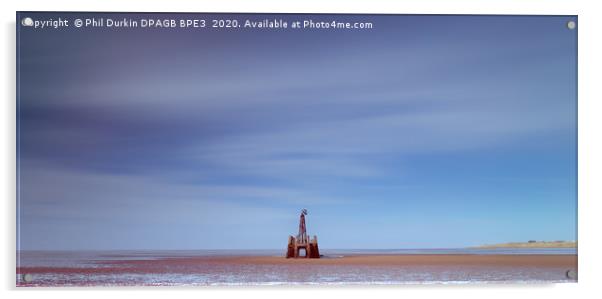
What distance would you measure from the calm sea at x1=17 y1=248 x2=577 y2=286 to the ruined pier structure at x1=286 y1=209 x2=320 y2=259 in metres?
0.06

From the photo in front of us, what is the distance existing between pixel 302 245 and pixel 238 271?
0.38 metres

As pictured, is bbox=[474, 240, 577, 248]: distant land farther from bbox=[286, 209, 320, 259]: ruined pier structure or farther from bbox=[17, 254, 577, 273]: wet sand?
bbox=[286, 209, 320, 259]: ruined pier structure

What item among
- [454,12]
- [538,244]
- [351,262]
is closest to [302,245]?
[351,262]

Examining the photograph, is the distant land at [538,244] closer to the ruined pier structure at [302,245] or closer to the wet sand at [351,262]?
the wet sand at [351,262]

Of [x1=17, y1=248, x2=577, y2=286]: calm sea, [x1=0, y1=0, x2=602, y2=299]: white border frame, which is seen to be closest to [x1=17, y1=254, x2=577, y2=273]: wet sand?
[x1=17, y1=248, x2=577, y2=286]: calm sea

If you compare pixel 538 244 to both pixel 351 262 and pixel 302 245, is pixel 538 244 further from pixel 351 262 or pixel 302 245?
pixel 302 245

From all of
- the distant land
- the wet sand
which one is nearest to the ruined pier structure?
the wet sand

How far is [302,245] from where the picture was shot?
15.2ft

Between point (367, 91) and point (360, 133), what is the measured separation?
24 centimetres

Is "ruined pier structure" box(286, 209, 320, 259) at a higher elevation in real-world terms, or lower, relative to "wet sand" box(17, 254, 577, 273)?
higher

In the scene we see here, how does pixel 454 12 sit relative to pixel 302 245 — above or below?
above

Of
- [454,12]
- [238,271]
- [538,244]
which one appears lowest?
[238,271]

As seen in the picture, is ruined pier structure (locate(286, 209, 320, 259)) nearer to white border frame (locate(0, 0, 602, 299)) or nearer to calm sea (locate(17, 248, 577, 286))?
calm sea (locate(17, 248, 577, 286))

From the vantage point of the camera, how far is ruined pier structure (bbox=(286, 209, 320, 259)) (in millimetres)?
4613
